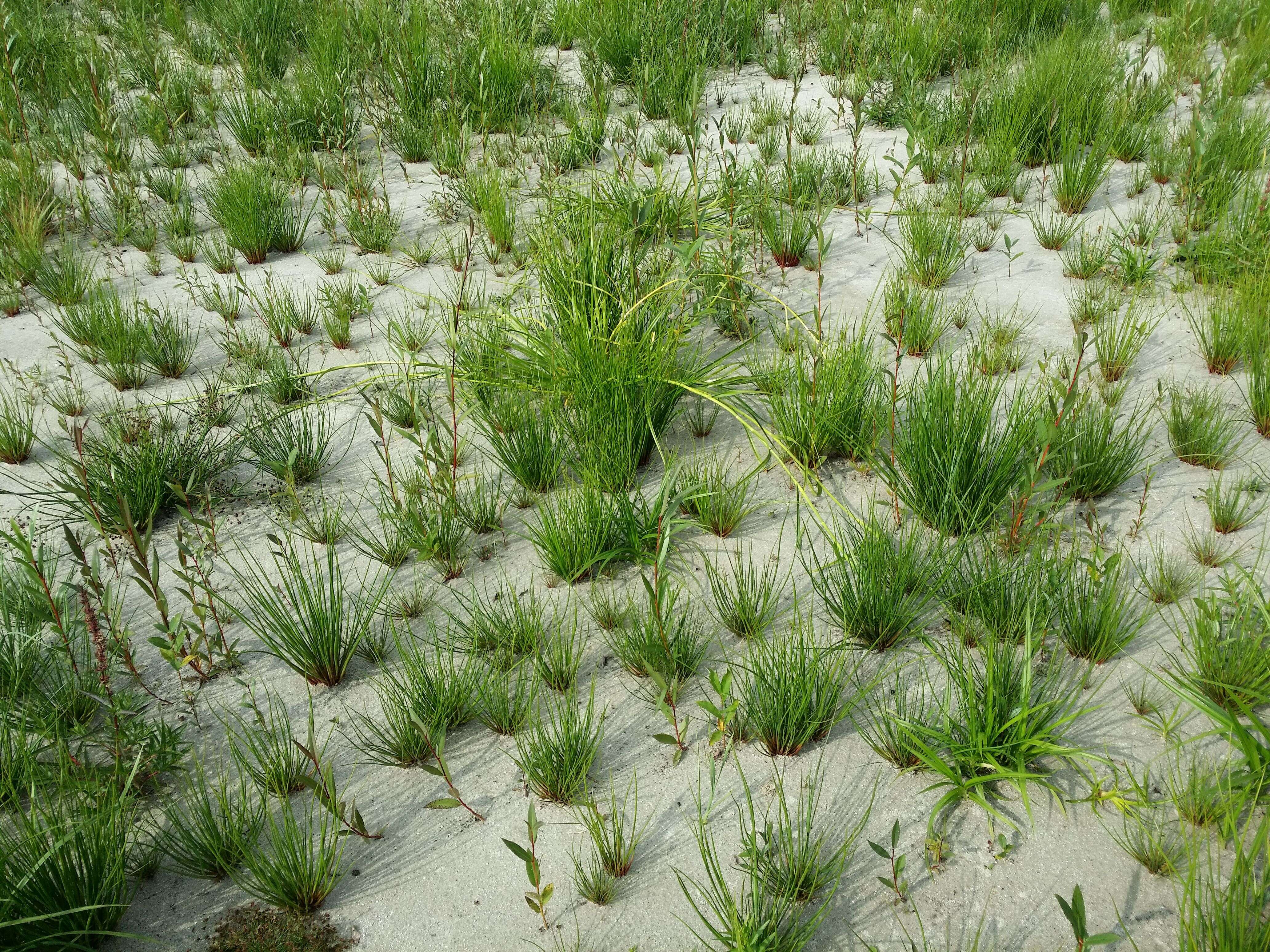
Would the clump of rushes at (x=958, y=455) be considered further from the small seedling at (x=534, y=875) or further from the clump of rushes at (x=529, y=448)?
the small seedling at (x=534, y=875)

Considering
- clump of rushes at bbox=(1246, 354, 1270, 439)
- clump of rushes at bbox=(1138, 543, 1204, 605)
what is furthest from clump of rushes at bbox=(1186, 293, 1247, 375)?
clump of rushes at bbox=(1138, 543, 1204, 605)

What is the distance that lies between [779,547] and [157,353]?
2.75 metres

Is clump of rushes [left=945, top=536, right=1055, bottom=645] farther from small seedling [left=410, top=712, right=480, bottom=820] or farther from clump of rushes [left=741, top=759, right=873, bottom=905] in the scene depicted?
small seedling [left=410, top=712, right=480, bottom=820]

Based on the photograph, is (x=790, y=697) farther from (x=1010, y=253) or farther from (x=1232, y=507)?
(x=1010, y=253)

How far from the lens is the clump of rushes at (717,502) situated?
292cm

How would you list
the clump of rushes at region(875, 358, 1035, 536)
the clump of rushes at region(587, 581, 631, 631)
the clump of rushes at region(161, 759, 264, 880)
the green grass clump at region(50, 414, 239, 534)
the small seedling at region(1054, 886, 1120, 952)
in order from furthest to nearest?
the green grass clump at region(50, 414, 239, 534), the clump of rushes at region(875, 358, 1035, 536), the clump of rushes at region(587, 581, 631, 631), the clump of rushes at region(161, 759, 264, 880), the small seedling at region(1054, 886, 1120, 952)

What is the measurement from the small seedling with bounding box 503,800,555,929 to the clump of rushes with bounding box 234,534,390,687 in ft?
2.61

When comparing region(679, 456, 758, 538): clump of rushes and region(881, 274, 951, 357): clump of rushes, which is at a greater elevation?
region(881, 274, 951, 357): clump of rushes

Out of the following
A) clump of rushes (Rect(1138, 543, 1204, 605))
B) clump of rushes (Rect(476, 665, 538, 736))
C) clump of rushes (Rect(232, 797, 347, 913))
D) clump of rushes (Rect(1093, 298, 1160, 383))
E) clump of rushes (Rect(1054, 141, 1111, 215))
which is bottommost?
clump of rushes (Rect(232, 797, 347, 913))

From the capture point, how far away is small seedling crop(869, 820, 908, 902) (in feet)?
6.32

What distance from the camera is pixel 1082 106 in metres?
4.77

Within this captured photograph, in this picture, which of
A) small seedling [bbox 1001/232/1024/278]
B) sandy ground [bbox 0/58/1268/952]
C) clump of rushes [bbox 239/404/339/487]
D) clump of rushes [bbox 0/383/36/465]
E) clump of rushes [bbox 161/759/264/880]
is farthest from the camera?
small seedling [bbox 1001/232/1024/278]

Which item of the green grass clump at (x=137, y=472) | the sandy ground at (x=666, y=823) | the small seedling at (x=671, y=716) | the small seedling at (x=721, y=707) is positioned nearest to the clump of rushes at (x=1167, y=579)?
the sandy ground at (x=666, y=823)

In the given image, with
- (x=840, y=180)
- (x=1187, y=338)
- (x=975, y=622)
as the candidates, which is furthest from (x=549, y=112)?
(x=975, y=622)
